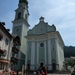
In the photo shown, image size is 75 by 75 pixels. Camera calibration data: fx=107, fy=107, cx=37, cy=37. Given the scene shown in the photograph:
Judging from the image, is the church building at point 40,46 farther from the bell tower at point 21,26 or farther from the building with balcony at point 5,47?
the building with balcony at point 5,47

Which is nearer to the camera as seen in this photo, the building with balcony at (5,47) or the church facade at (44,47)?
the building with balcony at (5,47)

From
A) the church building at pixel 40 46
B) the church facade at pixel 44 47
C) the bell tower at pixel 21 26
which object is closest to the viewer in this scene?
the church facade at pixel 44 47

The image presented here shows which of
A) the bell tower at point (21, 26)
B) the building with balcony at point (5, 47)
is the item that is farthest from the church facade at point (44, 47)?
the building with balcony at point (5, 47)

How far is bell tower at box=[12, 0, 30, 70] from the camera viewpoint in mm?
36688

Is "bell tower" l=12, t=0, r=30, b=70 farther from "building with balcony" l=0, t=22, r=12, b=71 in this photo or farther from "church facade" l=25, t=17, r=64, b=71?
"building with balcony" l=0, t=22, r=12, b=71

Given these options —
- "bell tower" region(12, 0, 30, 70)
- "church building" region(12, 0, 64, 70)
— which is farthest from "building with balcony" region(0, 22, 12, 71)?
"bell tower" region(12, 0, 30, 70)

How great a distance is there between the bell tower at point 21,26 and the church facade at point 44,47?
2.48 m

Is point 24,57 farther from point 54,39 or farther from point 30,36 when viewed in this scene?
point 54,39

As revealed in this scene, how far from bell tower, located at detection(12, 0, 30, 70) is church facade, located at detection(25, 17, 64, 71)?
8.12 ft

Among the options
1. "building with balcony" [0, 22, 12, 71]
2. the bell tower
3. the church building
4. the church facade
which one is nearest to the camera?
"building with balcony" [0, 22, 12, 71]

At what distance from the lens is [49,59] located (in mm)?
32938

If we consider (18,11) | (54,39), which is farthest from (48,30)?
(18,11)

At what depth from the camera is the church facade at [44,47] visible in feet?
108

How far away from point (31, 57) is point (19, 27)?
12850 millimetres
